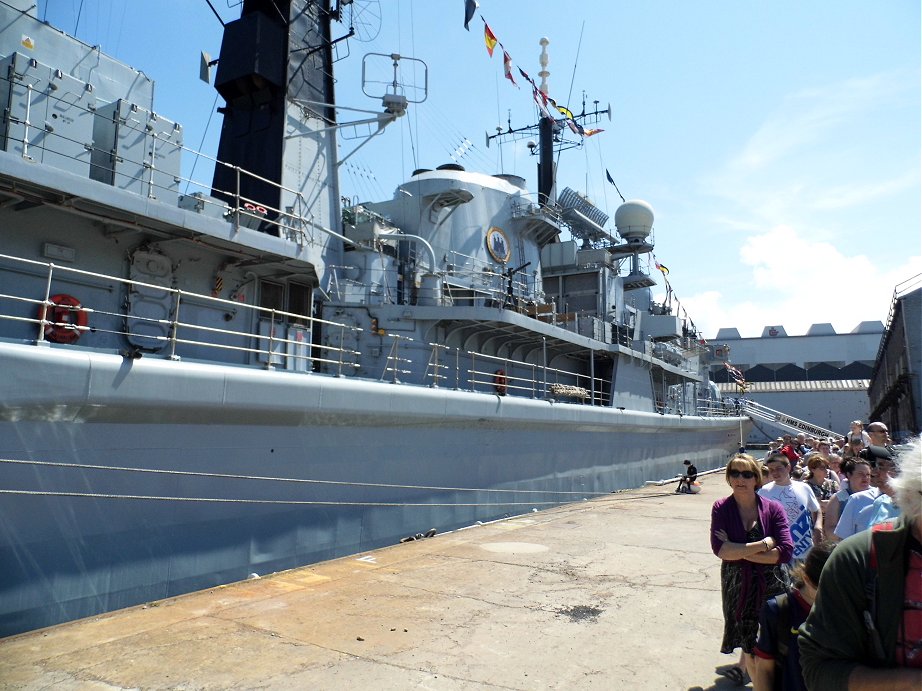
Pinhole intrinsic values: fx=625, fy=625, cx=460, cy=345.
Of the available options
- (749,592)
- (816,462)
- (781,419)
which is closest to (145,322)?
(749,592)

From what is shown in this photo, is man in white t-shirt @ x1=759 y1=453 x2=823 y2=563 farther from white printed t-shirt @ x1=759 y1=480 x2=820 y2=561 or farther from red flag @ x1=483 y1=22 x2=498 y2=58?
red flag @ x1=483 y1=22 x2=498 y2=58

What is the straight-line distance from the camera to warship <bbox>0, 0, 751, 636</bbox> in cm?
488

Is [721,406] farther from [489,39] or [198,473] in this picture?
[198,473]

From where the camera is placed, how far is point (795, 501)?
412 centimetres

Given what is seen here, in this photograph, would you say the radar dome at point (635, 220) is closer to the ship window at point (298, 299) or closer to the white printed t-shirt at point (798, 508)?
the ship window at point (298, 299)

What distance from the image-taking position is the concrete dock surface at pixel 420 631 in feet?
11.5

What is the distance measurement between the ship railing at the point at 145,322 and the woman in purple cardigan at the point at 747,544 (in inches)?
156

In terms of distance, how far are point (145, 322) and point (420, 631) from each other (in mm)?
4615

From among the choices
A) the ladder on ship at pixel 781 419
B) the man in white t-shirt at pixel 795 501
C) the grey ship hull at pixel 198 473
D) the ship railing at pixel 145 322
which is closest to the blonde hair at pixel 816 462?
the man in white t-shirt at pixel 795 501

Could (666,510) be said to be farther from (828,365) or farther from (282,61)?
(828,365)

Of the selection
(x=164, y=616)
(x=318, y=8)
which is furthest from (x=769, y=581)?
(x=318, y=8)

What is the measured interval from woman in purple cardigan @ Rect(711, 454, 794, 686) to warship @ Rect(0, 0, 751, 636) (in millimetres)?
4185

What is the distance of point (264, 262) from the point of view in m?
7.82

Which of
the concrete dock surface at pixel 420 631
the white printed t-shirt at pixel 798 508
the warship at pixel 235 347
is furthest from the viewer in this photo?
the warship at pixel 235 347
